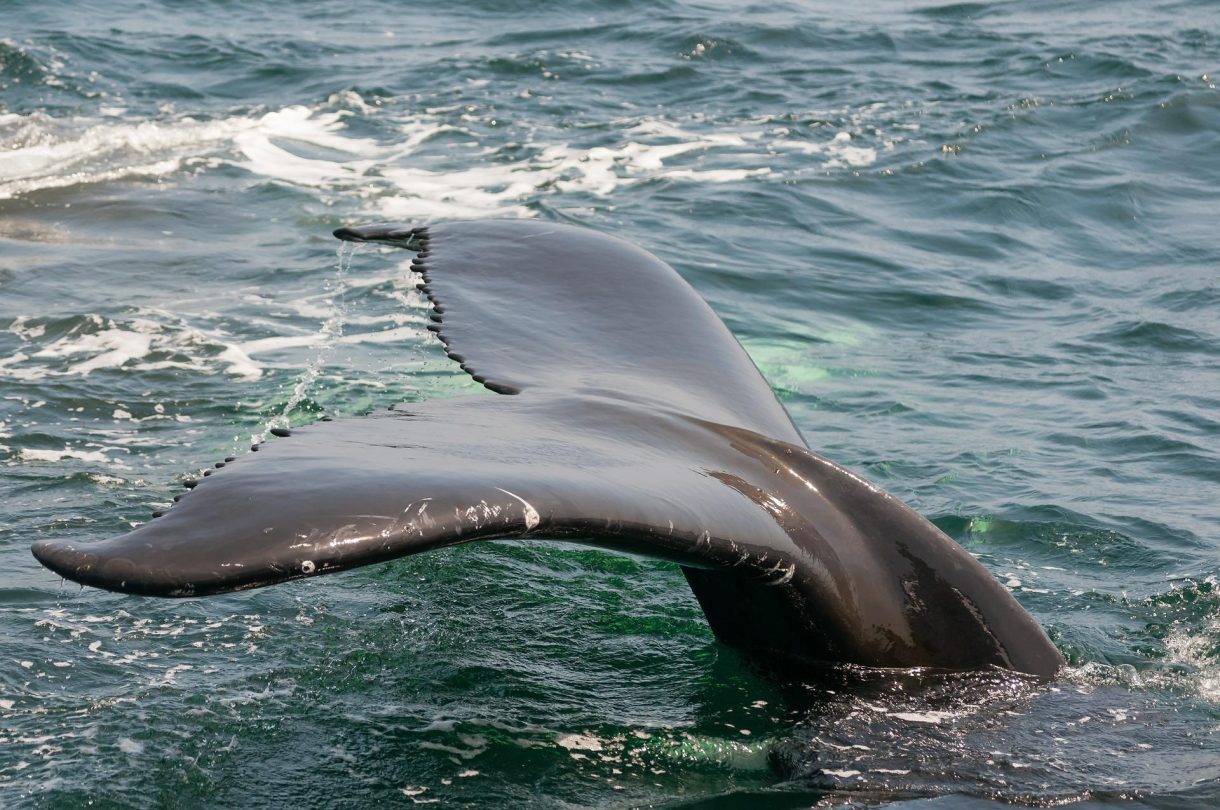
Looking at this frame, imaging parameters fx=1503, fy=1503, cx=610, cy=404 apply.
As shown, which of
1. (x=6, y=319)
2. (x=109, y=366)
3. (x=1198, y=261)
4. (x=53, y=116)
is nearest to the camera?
(x=109, y=366)

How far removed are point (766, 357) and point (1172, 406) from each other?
242 cm

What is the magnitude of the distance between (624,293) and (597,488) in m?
1.60

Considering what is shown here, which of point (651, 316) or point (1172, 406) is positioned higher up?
point (651, 316)

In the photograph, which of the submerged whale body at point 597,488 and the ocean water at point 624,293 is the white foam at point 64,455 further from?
the submerged whale body at point 597,488

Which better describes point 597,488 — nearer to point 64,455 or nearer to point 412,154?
point 64,455

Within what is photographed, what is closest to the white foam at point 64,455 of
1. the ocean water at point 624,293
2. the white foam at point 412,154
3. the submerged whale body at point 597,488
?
the ocean water at point 624,293

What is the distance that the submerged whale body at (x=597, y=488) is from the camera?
2389 mm

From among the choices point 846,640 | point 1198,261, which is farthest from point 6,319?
point 1198,261

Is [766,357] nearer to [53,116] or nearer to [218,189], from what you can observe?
[218,189]

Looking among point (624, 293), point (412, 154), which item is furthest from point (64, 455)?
point (412, 154)

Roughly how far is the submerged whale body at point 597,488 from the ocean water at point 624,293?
275 mm

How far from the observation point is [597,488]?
2850 millimetres

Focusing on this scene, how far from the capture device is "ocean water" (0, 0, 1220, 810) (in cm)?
415

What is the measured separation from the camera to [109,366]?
841 cm
